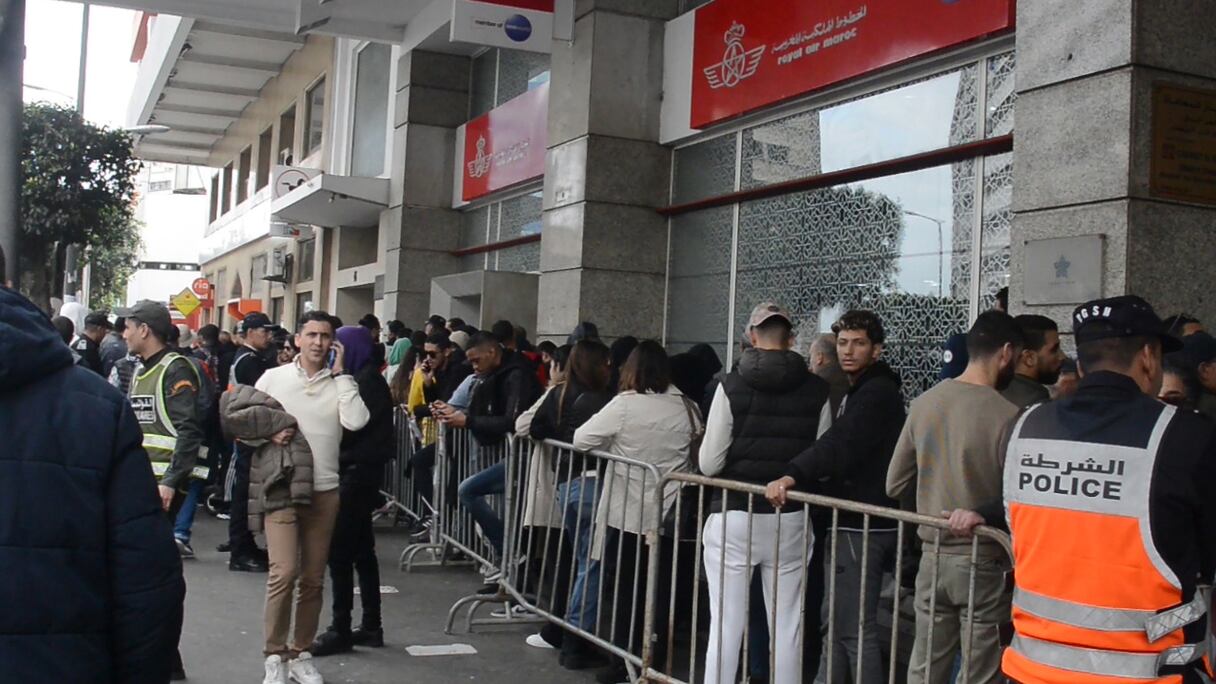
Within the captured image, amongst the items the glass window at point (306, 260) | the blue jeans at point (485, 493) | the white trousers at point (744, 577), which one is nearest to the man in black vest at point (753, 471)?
the white trousers at point (744, 577)

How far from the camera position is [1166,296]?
5738 mm

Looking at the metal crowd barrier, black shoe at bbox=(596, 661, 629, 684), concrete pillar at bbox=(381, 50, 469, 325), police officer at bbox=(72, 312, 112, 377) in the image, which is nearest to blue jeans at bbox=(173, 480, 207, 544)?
the metal crowd barrier

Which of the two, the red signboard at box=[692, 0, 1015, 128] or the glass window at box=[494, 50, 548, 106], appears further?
the glass window at box=[494, 50, 548, 106]

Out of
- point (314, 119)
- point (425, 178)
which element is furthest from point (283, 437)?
point (314, 119)

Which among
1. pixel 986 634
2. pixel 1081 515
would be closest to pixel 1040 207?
pixel 986 634

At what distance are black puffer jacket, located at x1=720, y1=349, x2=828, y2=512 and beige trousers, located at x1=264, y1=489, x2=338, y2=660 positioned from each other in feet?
7.26

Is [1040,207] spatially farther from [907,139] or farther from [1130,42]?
[907,139]

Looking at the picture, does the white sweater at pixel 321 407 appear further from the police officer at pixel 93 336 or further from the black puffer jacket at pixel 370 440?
the police officer at pixel 93 336

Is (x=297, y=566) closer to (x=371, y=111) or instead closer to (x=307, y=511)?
(x=307, y=511)

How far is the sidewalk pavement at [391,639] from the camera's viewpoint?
6375 mm

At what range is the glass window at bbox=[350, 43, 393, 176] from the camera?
18.9m

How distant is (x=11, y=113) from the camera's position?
320 inches

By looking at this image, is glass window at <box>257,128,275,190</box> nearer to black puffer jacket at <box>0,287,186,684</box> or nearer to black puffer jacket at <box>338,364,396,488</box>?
black puffer jacket at <box>338,364,396,488</box>

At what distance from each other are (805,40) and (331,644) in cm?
566
